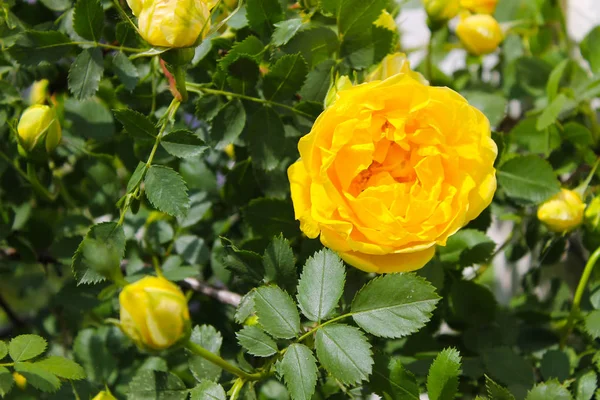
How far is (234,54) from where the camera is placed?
56 cm

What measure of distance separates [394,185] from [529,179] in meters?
0.21

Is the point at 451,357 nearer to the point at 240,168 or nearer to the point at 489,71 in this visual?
the point at 240,168

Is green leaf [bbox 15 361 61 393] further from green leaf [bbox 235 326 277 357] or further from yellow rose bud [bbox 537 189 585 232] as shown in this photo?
yellow rose bud [bbox 537 189 585 232]

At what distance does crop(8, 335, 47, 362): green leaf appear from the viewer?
0.50 meters

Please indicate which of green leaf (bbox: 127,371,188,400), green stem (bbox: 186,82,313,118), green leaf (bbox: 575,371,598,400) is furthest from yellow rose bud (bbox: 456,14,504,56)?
green leaf (bbox: 127,371,188,400)

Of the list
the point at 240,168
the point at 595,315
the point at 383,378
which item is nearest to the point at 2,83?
the point at 240,168

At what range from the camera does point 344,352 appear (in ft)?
1.52

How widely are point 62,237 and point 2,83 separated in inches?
6.5

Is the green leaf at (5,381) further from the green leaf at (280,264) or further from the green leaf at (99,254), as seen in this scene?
the green leaf at (280,264)

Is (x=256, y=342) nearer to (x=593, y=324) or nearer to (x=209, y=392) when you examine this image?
(x=209, y=392)

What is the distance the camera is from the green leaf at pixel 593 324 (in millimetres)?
574

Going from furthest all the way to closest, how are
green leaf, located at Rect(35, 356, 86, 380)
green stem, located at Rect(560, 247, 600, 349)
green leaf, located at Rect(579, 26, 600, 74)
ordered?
1. green leaf, located at Rect(579, 26, 600, 74)
2. green stem, located at Rect(560, 247, 600, 349)
3. green leaf, located at Rect(35, 356, 86, 380)

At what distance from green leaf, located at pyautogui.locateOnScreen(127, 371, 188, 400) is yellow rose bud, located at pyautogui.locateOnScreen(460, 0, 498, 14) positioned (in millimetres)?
630

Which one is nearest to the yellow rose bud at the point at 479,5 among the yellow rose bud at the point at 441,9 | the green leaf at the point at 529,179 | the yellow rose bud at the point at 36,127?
the yellow rose bud at the point at 441,9
